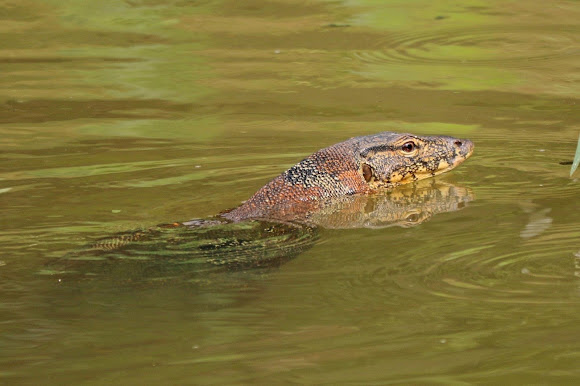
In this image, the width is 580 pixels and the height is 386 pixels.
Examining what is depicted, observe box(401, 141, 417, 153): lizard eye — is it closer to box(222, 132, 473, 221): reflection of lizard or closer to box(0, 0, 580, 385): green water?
box(222, 132, 473, 221): reflection of lizard

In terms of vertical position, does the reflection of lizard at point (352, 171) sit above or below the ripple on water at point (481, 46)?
below

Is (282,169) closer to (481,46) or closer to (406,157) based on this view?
(406,157)

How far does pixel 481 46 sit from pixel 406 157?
557 cm

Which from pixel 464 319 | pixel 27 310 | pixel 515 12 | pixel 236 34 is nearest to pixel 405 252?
pixel 464 319

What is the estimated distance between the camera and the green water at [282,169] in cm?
539

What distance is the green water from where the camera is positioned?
17.7 feet

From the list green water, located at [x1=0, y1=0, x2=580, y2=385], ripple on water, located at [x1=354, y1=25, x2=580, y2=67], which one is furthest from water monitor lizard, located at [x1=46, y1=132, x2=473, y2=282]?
ripple on water, located at [x1=354, y1=25, x2=580, y2=67]

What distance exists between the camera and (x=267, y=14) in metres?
15.8

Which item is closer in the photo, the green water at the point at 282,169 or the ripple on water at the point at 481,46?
the green water at the point at 282,169

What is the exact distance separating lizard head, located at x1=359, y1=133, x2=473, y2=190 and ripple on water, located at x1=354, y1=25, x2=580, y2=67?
14.5 feet

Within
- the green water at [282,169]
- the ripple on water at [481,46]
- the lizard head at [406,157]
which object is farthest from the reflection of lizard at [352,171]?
the ripple on water at [481,46]

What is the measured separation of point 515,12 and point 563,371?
11.4m

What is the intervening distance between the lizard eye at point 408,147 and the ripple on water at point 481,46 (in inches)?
180

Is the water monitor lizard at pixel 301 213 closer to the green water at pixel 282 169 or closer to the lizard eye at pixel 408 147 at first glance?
the lizard eye at pixel 408 147
